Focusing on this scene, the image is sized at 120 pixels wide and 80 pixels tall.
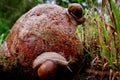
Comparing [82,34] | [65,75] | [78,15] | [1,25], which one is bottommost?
[1,25]

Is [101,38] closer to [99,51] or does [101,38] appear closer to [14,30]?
[99,51]

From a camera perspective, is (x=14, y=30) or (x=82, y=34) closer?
A: (x=14, y=30)

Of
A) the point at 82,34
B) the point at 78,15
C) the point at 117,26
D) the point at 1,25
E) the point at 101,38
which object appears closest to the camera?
the point at 117,26

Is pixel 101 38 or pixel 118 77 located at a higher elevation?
pixel 101 38

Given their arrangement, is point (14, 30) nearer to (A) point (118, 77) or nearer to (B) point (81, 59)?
(B) point (81, 59)

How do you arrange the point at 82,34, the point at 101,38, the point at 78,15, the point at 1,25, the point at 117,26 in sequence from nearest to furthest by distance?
the point at 117,26
the point at 101,38
the point at 78,15
the point at 82,34
the point at 1,25

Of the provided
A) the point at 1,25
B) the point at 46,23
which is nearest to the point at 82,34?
the point at 46,23
